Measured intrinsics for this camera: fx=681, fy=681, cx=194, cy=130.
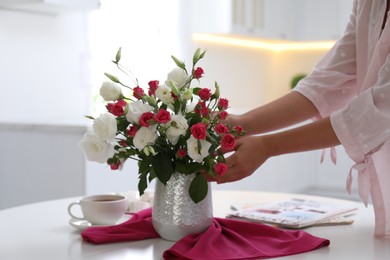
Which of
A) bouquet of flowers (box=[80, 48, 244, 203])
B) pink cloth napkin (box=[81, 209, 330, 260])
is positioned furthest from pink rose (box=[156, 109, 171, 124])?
pink cloth napkin (box=[81, 209, 330, 260])

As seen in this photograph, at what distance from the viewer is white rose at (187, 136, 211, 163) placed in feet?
4.18

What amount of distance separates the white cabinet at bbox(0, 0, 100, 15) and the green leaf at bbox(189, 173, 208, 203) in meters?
2.11

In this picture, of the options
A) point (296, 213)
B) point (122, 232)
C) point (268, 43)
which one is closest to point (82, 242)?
point (122, 232)

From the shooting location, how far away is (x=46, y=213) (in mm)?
1696

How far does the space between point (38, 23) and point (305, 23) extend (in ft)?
9.71

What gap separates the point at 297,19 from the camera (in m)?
6.00

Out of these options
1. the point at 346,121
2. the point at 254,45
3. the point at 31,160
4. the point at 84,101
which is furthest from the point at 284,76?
the point at 346,121

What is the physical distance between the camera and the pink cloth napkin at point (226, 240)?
4.17ft

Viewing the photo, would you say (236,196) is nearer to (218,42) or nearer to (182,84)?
(182,84)

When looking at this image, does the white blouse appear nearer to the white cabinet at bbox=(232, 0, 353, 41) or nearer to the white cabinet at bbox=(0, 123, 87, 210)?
the white cabinet at bbox=(0, 123, 87, 210)

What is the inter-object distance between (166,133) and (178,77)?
12cm

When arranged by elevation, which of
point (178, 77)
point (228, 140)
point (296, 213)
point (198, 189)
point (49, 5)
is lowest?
point (296, 213)

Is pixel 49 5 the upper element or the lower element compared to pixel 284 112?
upper

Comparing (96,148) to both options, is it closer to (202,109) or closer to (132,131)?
(132,131)
